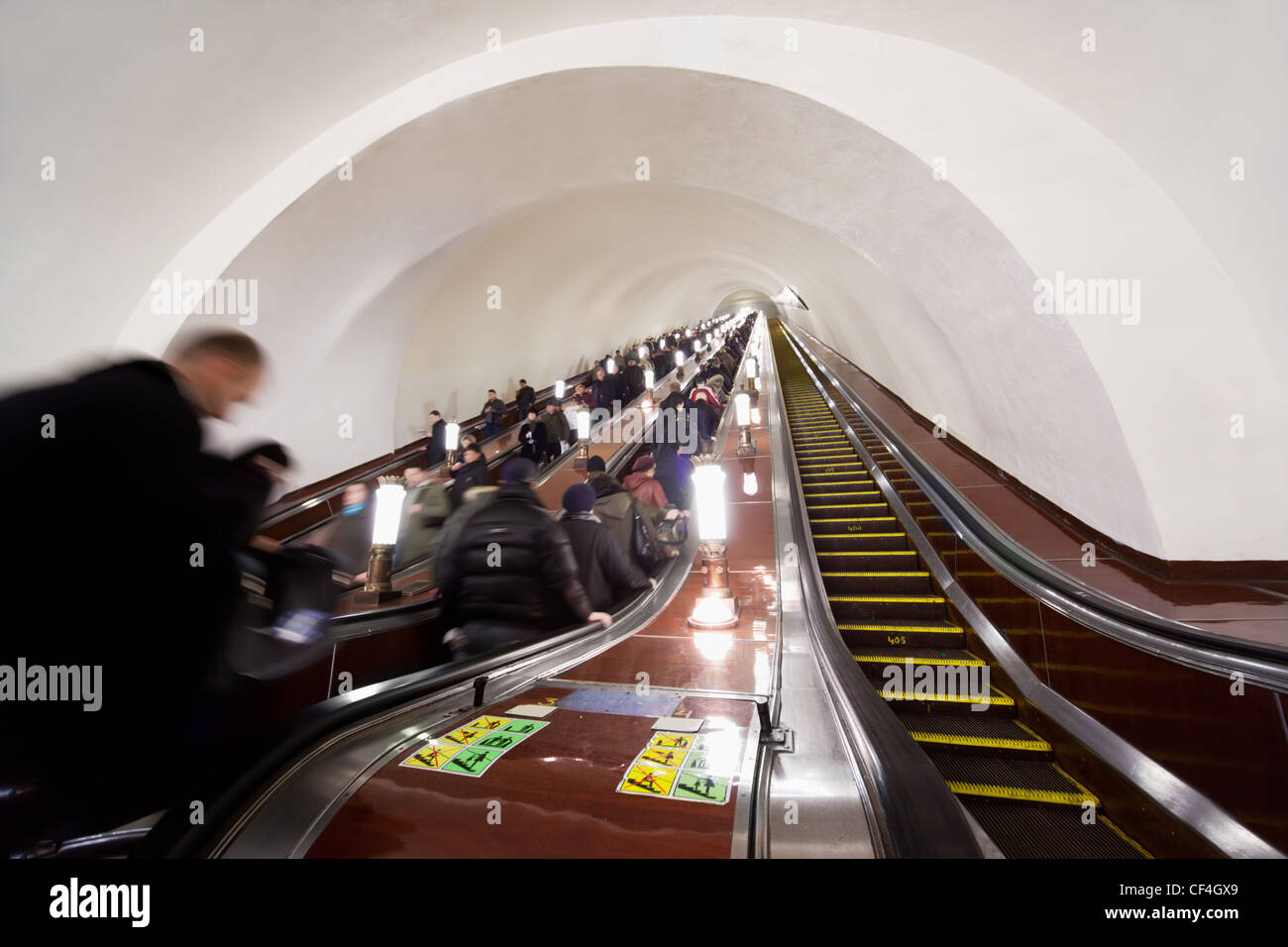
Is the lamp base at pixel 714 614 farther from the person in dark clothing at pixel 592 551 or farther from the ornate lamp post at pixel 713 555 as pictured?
the person in dark clothing at pixel 592 551

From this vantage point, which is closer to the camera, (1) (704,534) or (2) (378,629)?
(2) (378,629)

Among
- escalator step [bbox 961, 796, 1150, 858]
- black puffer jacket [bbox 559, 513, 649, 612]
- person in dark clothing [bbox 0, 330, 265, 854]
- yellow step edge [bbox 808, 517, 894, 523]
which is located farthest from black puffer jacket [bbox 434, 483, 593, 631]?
yellow step edge [bbox 808, 517, 894, 523]

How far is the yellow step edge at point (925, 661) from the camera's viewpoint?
392 cm

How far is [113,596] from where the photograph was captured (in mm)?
1231

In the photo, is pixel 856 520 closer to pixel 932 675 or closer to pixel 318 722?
pixel 932 675

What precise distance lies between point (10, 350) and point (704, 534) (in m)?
4.79

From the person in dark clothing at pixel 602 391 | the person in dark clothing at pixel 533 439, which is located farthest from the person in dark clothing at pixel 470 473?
the person in dark clothing at pixel 602 391

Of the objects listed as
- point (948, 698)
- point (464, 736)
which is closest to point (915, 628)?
point (948, 698)

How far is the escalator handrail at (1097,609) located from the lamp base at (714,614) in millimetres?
1757

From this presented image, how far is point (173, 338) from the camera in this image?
4.57 meters

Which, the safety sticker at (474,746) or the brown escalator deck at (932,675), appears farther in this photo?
the brown escalator deck at (932,675)

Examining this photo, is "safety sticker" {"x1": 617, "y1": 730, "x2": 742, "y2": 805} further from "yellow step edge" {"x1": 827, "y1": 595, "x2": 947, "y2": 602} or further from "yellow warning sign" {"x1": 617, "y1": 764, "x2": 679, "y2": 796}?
"yellow step edge" {"x1": 827, "y1": 595, "x2": 947, "y2": 602}

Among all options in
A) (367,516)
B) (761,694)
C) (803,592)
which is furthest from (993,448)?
(367,516)
